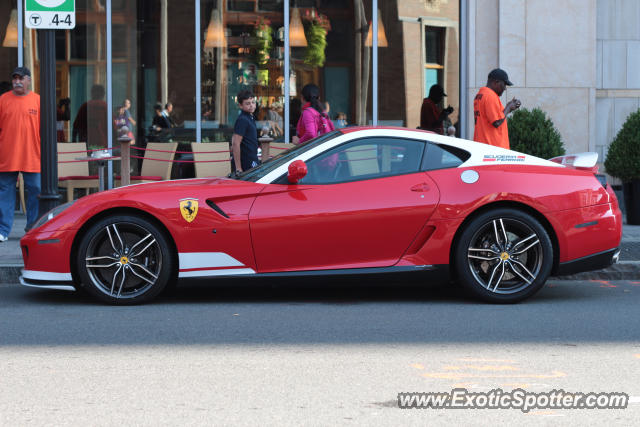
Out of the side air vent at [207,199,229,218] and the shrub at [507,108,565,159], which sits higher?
the shrub at [507,108,565,159]

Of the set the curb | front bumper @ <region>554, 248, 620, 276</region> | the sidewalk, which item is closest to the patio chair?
the sidewalk

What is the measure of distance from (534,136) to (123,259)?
7.62 metres

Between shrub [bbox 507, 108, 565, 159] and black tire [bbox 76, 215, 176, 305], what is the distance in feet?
24.0

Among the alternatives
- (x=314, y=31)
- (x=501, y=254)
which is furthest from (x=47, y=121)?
(x=314, y=31)

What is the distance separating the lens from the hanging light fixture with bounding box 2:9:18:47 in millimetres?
16078

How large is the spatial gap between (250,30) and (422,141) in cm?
871

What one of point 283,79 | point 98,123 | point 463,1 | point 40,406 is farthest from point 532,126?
point 40,406

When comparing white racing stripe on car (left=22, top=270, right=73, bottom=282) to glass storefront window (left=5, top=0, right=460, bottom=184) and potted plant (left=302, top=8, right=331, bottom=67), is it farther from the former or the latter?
potted plant (left=302, top=8, right=331, bottom=67)

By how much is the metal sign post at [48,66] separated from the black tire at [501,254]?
457 centimetres

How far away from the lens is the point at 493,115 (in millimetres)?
10836

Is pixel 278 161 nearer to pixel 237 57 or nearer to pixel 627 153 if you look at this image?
pixel 627 153

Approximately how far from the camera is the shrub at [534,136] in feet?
45.9

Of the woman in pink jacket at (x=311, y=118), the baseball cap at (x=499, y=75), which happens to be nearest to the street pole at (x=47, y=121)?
the woman in pink jacket at (x=311, y=118)

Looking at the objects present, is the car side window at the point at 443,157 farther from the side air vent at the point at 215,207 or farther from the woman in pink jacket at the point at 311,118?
the woman in pink jacket at the point at 311,118
